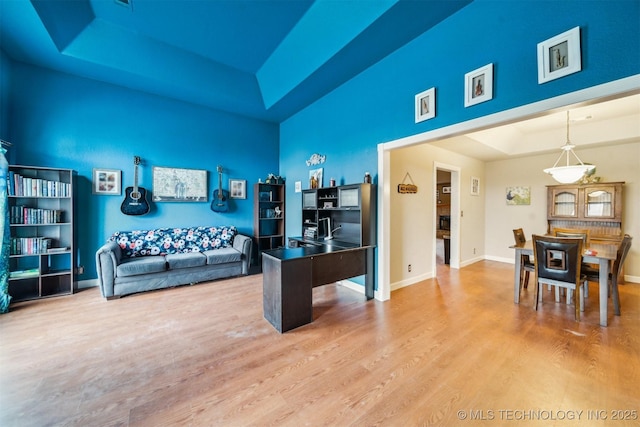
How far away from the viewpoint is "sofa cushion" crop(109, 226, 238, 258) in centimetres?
379

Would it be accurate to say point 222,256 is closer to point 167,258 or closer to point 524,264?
→ point 167,258

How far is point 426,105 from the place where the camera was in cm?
267

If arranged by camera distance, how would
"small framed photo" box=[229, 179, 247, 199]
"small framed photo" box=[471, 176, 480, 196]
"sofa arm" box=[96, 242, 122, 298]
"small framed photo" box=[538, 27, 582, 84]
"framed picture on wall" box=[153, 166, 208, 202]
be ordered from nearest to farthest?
1. "small framed photo" box=[538, 27, 582, 84]
2. "sofa arm" box=[96, 242, 122, 298]
3. "framed picture on wall" box=[153, 166, 208, 202]
4. "small framed photo" box=[229, 179, 247, 199]
5. "small framed photo" box=[471, 176, 480, 196]

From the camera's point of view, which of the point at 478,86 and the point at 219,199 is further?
the point at 219,199

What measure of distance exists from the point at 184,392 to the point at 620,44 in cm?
379

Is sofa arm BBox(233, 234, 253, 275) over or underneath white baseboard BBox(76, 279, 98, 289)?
over

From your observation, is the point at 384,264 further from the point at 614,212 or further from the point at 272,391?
the point at 614,212

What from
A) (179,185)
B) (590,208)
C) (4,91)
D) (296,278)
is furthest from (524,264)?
(4,91)

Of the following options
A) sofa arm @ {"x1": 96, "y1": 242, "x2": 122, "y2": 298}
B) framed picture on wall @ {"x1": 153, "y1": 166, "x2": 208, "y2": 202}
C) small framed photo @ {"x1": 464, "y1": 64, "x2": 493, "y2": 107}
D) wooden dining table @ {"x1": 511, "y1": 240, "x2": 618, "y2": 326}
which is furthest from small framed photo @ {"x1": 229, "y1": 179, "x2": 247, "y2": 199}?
wooden dining table @ {"x1": 511, "y1": 240, "x2": 618, "y2": 326}

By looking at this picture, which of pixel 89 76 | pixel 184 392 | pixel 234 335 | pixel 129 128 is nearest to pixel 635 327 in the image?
pixel 234 335

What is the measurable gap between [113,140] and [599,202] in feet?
27.8

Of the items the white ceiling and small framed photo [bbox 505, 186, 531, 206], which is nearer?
the white ceiling

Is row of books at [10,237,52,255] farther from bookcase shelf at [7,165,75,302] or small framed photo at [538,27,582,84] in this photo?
small framed photo at [538,27,582,84]

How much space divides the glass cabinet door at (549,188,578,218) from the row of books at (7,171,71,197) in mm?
8352
